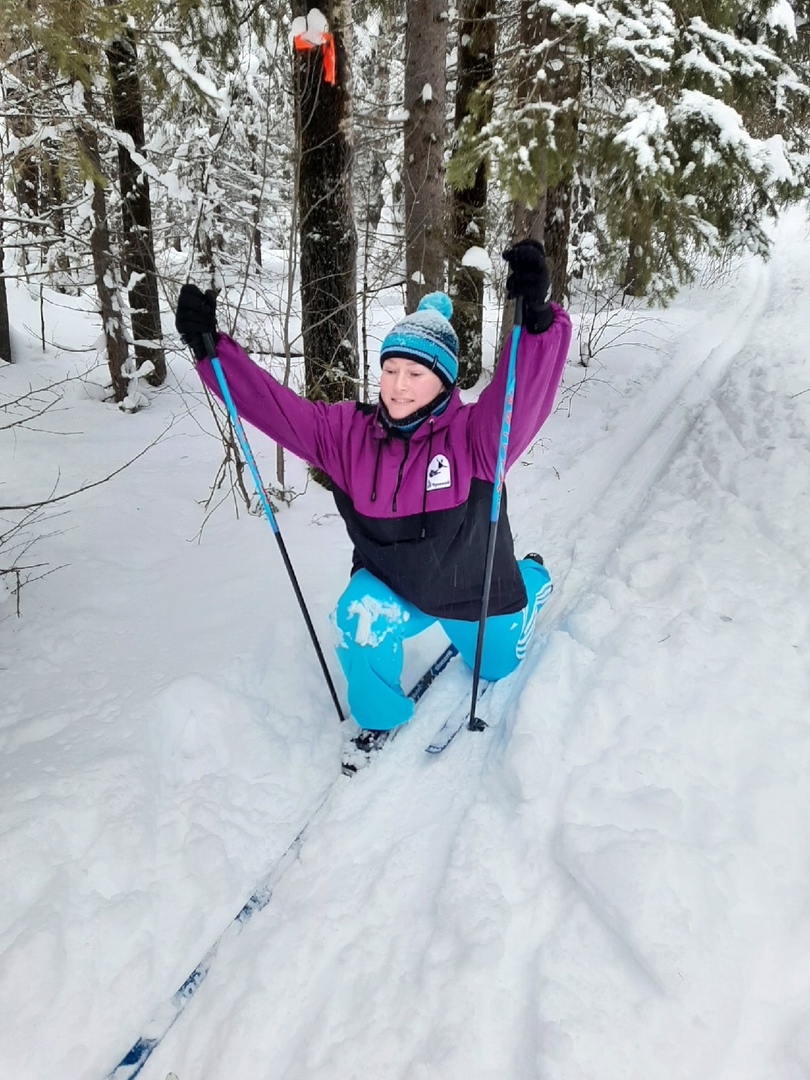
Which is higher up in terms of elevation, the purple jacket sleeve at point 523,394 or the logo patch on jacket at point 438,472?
the purple jacket sleeve at point 523,394

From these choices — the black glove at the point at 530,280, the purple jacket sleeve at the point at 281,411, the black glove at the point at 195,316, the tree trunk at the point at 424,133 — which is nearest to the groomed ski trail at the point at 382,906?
the purple jacket sleeve at the point at 281,411

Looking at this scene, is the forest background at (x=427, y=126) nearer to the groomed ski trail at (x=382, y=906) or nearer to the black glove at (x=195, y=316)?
the black glove at (x=195, y=316)

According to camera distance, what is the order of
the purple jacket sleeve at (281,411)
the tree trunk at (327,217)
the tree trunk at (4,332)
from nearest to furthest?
the purple jacket sleeve at (281,411), the tree trunk at (327,217), the tree trunk at (4,332)

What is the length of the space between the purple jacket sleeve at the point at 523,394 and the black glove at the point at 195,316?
1125mm

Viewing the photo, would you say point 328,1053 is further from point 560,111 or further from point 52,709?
point 560,111

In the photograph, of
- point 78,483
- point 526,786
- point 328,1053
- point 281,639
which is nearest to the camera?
point 328,1053

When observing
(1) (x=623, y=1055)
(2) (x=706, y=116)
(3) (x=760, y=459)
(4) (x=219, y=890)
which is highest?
(2) (x=706, y=116)

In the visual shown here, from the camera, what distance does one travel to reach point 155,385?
9117mm

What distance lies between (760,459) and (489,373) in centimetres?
453

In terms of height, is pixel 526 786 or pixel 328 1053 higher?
pixel 526 786

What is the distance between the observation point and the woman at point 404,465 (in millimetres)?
2561

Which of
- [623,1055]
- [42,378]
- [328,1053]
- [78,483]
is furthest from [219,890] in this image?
[42,378]

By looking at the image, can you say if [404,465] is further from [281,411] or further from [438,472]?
[281,411]

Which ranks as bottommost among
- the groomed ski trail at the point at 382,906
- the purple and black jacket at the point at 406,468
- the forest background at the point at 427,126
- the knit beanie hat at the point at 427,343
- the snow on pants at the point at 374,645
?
the groomed ski trail at the point at 382,906
